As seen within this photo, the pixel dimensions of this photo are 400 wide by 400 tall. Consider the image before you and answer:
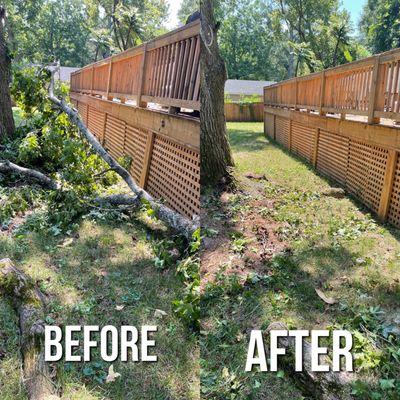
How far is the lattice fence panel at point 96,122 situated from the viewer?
5.18m

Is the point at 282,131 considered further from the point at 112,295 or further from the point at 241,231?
the point at 112,295

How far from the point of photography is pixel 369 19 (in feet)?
4.06

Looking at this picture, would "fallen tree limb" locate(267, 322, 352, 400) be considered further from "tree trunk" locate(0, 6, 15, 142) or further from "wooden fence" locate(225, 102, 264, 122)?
"tree trunk" locate(0, 6, 15, 142)

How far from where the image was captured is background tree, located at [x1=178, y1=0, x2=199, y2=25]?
4.35ft

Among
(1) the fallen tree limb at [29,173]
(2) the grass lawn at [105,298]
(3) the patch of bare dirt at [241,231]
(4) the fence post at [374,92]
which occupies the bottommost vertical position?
(2) the grass lawn at [105,298]

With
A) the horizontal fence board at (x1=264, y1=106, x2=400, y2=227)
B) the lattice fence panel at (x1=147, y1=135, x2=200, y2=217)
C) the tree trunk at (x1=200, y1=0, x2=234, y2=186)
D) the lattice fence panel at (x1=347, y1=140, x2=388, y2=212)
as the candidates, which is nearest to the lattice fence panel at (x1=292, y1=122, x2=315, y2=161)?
the horizontal fence board at (x1=264, y1=106, x2=400, y2=227)

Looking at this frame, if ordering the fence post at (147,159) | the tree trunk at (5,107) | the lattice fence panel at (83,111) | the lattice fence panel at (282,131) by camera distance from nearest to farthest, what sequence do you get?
the lattice fence panel at (282,131), the fence post at (147,159), the tree trunk at (5,107), the lattice fence panel at (83,111)

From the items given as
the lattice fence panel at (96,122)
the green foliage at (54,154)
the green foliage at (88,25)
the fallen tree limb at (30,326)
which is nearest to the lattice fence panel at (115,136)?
the lattice fence panel at (96,122)

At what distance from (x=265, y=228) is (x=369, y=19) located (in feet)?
2.44

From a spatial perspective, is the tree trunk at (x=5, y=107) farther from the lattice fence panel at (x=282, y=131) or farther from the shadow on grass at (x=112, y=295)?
the lattice fence panel at (x=282, y=131)

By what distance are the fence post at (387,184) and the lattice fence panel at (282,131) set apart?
371mm

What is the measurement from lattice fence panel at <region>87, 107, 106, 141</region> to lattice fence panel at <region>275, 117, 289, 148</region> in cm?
386

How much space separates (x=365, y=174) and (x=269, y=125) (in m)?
0.58

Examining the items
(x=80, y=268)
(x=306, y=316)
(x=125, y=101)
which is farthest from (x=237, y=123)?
(x=125, y=101)
